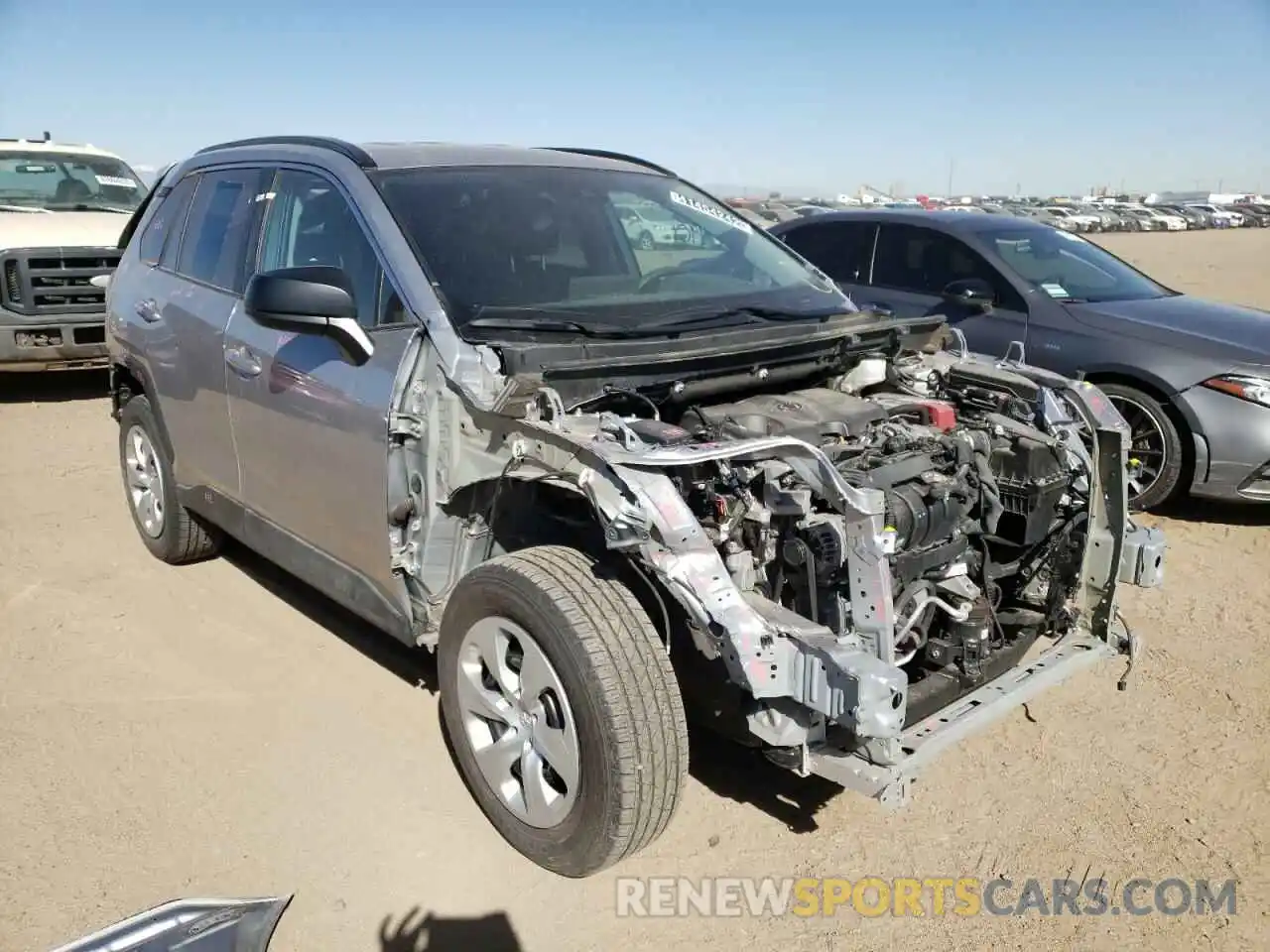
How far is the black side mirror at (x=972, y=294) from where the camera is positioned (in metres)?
6.48

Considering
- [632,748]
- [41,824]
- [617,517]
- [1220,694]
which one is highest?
[617,517]

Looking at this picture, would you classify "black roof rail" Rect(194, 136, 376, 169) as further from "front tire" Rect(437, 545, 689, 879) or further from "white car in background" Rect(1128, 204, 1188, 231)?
"white car in background" Rect(1128, 204, 1188, 231)

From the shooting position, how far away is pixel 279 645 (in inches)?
168

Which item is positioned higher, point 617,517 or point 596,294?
point 596,294

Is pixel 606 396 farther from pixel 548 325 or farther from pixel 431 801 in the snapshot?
pixel 431 801

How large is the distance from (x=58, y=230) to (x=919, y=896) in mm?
9048

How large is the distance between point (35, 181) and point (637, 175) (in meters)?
7.93

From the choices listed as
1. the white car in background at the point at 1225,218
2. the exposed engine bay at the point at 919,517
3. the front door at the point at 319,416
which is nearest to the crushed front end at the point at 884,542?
the exposed engine bay at the point at 919,517

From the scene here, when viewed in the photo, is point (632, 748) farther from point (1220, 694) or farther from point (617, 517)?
point (1220, 694)

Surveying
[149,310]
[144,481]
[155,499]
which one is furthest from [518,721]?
[144,481]

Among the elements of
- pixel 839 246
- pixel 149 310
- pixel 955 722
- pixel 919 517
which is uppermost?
pixel 839 246

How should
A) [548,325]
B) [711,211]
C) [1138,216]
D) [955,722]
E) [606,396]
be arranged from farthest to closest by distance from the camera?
1. [1138,216]
2. [711,211]
3. [548,325]
4. [606,396]
5. [955,722]

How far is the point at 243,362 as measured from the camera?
12.4 feet

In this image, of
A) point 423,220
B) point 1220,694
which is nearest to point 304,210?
point 423,220
